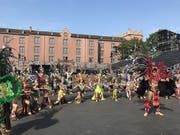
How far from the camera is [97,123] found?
483 inches

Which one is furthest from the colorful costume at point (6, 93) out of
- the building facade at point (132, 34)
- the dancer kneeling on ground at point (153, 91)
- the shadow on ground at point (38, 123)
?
the building facade at point (132, 34)

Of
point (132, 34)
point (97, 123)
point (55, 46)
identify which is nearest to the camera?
point (97, 123)

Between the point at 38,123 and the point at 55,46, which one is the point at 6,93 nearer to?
the point at 38,123

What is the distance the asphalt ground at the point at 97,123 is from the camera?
426 inches

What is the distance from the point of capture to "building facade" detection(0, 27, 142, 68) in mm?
89625

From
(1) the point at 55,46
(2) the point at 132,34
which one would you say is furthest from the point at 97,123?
(2) the point at 132,34

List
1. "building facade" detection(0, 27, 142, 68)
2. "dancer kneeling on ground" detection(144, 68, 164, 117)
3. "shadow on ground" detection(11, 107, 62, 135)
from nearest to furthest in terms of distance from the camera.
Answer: "shadow on ground" detection(11, 107, 62, 135) → "dancer kneeling on ground" detection(144, 68, 164, 117) → "building facade" detection(0, 27, 142, 68)

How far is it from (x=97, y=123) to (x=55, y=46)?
8087 cm

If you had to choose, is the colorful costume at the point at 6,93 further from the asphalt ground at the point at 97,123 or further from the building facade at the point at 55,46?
the building facade at the point at 55,46

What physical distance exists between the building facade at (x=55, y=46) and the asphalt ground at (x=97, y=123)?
71569 mm

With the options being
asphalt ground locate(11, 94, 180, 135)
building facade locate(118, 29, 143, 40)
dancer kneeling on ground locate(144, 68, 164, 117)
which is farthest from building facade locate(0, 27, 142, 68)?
dancer kneeling on ground locate(144, 68, 164, 117)

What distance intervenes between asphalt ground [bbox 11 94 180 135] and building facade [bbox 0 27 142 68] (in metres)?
71.6

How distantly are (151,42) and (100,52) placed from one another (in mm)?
23387

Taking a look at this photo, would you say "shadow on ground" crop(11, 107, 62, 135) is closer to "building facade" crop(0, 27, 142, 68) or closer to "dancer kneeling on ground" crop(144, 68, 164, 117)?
"dancer kneeling on ground" crop(144, 68, 164, 117)
